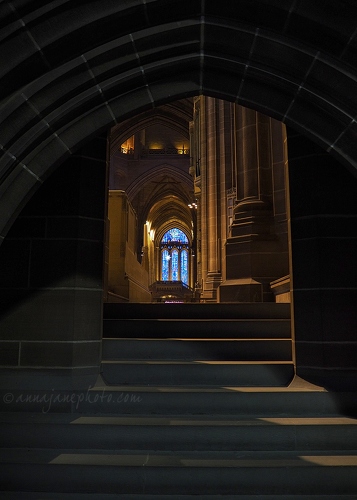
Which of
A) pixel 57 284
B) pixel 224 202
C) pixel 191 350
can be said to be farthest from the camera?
pixel 224 202

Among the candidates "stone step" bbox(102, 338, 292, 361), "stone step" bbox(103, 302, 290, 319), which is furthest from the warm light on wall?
"stone step" bbox(102, 338, 292, 361)

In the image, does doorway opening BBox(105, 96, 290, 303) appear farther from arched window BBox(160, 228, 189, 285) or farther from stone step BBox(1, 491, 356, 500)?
arched window BBox(160, 228, 189, 285)

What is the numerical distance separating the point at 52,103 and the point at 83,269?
1243mm

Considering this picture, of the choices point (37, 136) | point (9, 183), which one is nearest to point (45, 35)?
point (37, 136)

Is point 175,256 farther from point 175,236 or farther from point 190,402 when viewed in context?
point 190,402

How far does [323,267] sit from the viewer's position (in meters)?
3.43

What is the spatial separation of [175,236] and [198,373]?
39131 mm

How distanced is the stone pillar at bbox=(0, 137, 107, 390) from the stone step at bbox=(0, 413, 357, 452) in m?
0.42

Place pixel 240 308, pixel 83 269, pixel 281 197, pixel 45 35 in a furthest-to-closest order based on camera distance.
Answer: pixel 281 197
pixel 240 308
pixel 83 269
pixel 45 35

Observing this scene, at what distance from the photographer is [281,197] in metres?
6.43

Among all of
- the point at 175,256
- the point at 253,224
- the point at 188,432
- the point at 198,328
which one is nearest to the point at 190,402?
the point at 188,432

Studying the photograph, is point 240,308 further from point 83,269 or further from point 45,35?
point 45,35

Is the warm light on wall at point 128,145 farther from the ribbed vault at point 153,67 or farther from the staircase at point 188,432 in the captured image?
the ribbed vault at point 153,67

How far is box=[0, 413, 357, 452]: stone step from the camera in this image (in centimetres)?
286
